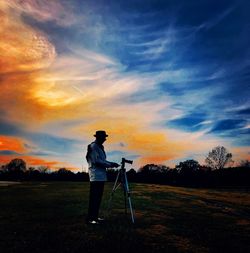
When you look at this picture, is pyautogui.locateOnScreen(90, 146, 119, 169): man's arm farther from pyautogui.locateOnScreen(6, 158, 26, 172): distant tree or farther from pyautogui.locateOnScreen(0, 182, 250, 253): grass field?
pyautogui.locateOnScreen(6, 158, 26, 172): distant tree

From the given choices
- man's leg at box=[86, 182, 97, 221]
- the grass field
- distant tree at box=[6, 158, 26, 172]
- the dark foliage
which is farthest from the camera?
distant tree at box=[6, 158, 26, 172]

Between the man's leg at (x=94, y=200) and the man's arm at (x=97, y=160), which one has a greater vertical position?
the man's arm at (x=97, y=160)

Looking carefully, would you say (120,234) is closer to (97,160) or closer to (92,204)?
(92,204)

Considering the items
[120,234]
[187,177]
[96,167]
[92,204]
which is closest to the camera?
[120,234]

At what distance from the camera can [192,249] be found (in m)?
6.32

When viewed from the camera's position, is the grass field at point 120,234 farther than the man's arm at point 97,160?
No

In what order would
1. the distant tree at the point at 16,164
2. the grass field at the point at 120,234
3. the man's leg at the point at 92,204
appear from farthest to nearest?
the distant tree at the point at 16,164 < the man's leg at the point at 92,204 < the grass field at the point at 120,234

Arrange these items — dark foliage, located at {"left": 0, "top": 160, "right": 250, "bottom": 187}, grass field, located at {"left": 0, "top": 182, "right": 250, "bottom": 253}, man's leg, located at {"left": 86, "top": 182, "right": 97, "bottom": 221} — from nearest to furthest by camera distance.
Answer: grass field, located at {"left": 0, "top": 182, "right": 250, "bottom": 253}
man's leg, located at {"left": 86, "top": 182, "right": 97, "bottom": 221}
dark foliage, located at {"left": 0, "top": 160, "right": 250, "bottom": 187}

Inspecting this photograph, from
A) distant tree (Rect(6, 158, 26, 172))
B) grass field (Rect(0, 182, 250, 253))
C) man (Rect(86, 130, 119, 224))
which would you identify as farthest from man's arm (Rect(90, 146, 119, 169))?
distant tree (Rect(6, 158, 26, 172))

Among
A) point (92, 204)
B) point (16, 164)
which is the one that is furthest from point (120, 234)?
point (16, 164)

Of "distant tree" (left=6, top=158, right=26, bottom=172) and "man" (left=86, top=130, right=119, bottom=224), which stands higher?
"distant tree" (left=6, top=158, right=26, bottom=172)

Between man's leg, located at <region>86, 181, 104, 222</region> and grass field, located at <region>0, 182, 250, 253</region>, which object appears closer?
grass field, located at <region>0, 182, 250, 253</region>

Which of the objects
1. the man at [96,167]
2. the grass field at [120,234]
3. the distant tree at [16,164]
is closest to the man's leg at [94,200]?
the man at [96,167]

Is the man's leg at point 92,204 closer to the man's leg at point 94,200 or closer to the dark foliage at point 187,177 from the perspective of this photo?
the man's leg at point 94,200
